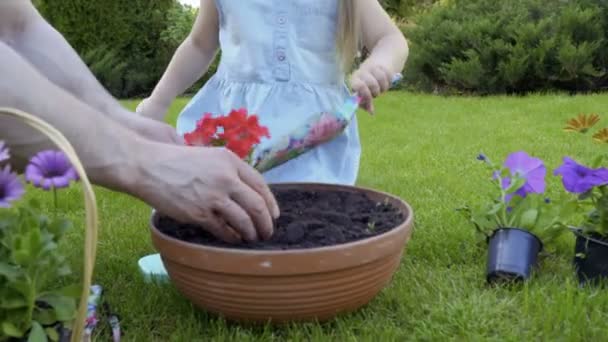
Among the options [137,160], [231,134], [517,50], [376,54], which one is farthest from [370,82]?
[517,50]

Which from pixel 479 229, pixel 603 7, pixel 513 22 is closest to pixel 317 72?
pixel 479 229

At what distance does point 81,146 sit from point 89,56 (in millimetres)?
6287

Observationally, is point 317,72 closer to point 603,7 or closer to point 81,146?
point 81,146

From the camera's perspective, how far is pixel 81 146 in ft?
3.38

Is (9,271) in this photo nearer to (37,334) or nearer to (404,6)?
(37,334)

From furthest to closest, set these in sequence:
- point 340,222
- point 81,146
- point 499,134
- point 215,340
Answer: point 499,134 → point 340,222 → point 215,340 → point 81,146

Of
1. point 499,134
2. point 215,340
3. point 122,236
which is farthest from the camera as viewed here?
point 499,134

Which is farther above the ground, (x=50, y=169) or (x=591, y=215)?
(x=50, y=169)

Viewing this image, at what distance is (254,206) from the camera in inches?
45.4

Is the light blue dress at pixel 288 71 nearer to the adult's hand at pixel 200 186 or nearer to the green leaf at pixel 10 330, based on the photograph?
the adult's hand at pixel 200 186

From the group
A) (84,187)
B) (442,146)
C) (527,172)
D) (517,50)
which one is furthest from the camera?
(517,50)

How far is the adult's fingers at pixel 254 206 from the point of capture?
44.4 inches

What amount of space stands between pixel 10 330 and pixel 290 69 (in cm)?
137

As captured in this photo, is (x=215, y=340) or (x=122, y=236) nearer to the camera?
(x=215, y=340)
